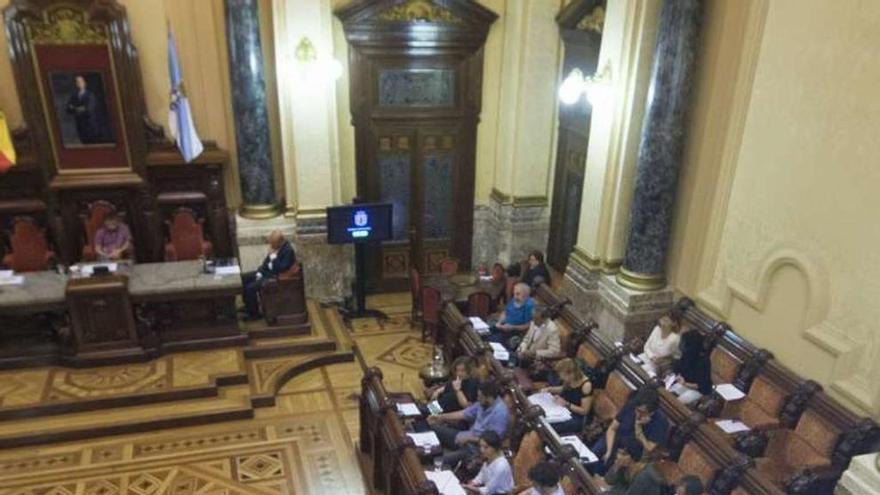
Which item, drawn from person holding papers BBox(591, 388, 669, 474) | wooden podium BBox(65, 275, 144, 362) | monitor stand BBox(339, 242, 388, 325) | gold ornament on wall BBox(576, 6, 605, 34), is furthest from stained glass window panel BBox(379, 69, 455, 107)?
person holding papers BBox(591, 388, 669, 474)

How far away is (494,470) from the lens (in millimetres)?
4672

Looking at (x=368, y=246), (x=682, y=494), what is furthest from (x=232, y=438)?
(x=682, y=494)

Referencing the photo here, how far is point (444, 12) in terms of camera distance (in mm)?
8531

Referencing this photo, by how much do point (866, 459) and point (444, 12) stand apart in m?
6.60

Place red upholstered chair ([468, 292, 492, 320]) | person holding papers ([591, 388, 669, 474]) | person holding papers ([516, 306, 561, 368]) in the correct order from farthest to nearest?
red upholstered chair ([468, 292, 492, 320]), person holding papers ([516, 306, 561, 368]), person holding papers ([591, 388, 669, 474])

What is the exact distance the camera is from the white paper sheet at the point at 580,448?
5.08 metres

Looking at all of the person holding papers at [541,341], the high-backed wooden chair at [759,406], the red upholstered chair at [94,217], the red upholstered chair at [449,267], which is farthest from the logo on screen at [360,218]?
the high-backed wooden chair at [759,406]

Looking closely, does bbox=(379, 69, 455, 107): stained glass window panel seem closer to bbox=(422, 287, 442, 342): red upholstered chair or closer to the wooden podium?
bbox=(422, 287, 442, 342): red upholstered chair

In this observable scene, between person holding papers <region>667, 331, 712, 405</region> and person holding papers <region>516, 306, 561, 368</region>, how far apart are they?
1.11 m

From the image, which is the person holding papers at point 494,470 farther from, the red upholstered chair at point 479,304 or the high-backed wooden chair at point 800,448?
the red upholstered chair at point 479,304

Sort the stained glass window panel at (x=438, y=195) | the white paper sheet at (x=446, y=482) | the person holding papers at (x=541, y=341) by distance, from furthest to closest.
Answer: the stained glass window panel at (x=438, y=195) < the person holding papers at (x=541, y=341) < the white paper sheet at (x=446, y=482)

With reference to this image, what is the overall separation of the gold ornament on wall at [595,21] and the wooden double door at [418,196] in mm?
2141

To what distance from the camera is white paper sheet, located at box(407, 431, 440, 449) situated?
17.3 ft

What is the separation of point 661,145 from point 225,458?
4999mm
